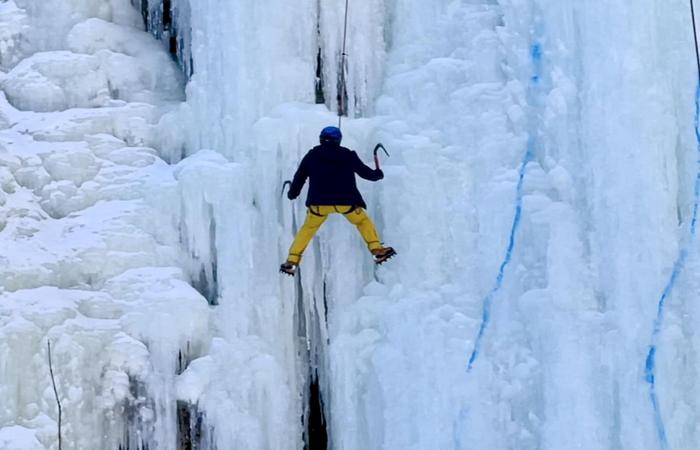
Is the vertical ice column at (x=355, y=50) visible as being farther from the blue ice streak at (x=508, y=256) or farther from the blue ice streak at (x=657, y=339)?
the blue ice streak at (x=657, y=339)

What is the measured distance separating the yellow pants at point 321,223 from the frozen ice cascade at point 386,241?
1.00 feet

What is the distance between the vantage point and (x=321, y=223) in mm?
5090

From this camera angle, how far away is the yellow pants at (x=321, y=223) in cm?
502

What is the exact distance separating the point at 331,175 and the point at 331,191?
0.30 feet

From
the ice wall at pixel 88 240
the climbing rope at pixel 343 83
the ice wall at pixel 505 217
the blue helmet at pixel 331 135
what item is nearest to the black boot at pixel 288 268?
the ice wall at pixel 505 217

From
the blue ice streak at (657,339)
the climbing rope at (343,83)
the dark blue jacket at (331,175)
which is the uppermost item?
the climbing rope at (343,83)

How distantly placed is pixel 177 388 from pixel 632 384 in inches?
96.2

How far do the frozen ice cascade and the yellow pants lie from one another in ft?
1.00

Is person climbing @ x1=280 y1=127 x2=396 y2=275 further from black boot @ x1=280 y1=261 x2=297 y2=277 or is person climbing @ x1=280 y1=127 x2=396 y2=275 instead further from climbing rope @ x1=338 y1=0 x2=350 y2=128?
climbing rope @ x1=338 y1=0 x2=350 y2=128

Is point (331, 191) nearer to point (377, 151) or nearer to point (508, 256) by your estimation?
point (377, 151)

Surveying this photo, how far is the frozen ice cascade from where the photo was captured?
486 centimetres

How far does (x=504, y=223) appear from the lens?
519 cm

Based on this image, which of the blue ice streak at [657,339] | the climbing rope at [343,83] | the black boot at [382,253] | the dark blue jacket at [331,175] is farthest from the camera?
the climbing rope at [343,83]

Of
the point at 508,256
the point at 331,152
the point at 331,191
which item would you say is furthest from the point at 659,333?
the point at 331,152
